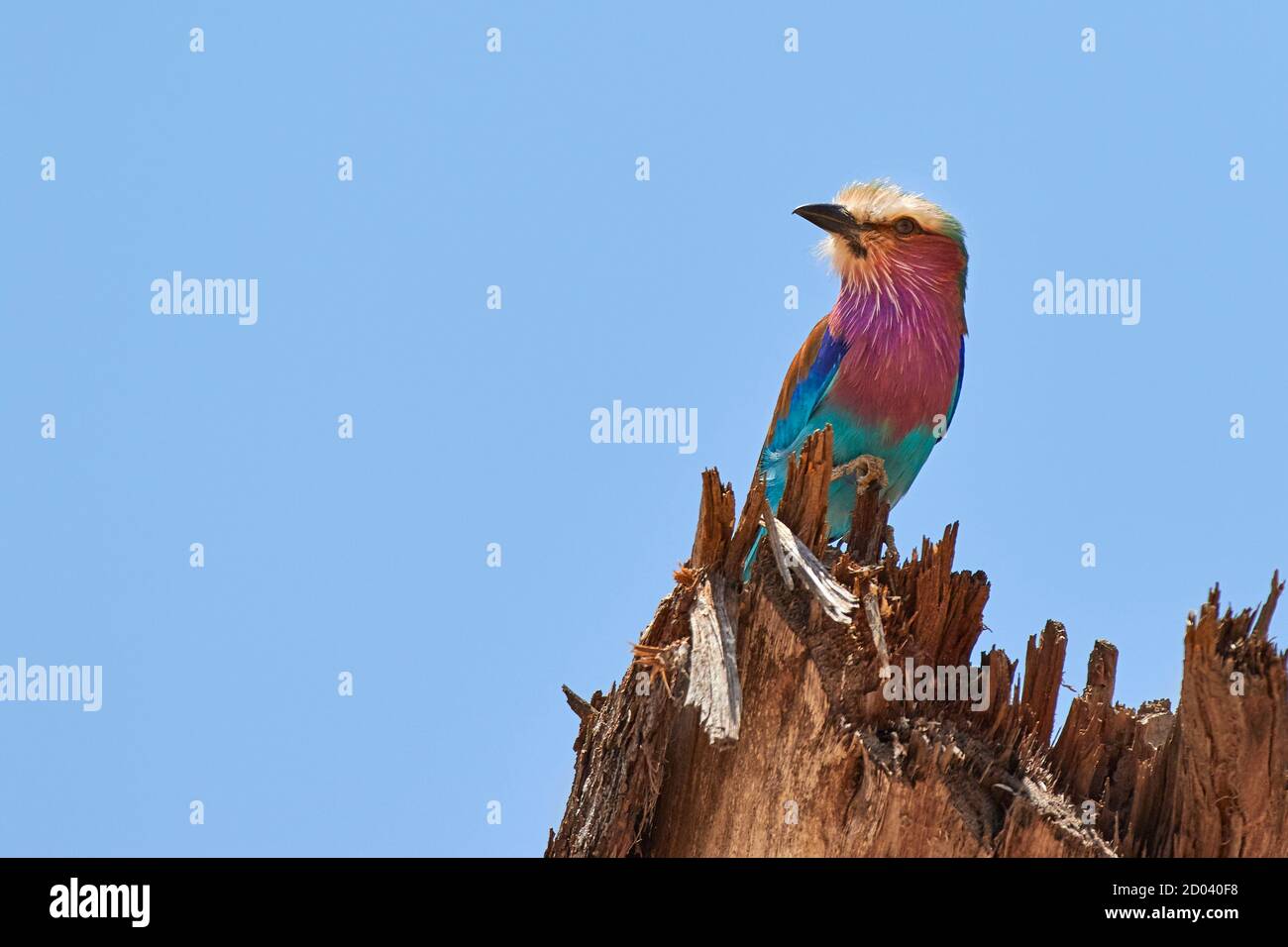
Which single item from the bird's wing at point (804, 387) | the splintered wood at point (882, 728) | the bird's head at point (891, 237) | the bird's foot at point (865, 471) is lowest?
the splintered wood at point (882, 728)

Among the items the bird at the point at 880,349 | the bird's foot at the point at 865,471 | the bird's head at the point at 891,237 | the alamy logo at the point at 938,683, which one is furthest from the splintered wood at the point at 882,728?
the bird's head at the point at 891,237

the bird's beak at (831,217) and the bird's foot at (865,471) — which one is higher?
the bird's beak at (831,217)

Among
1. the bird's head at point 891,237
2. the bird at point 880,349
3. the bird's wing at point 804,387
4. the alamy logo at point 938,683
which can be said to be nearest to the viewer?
the alamy logo at point 938,683

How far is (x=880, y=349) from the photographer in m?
8.78

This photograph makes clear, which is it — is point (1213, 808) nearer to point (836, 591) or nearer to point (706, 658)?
point (836, 591)
